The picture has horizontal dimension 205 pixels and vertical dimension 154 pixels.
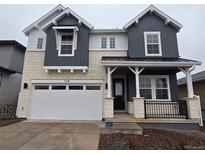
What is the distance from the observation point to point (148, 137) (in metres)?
5.20

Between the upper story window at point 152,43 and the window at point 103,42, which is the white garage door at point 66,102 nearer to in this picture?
the window at point 103,42

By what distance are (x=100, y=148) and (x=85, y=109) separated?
5.06 meters

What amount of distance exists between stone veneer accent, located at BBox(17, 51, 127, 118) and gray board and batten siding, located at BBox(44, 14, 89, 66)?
582 mm

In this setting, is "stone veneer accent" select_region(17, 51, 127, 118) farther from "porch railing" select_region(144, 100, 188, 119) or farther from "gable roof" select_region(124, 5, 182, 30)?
"porch railing" select_region(144, 100, 188, 119)

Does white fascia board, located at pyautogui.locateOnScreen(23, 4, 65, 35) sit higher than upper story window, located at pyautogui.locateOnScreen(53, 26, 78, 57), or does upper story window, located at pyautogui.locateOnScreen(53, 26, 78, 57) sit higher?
white fascia board, located at pyautogui.locateOnScreen(23, 4, 65, 35)

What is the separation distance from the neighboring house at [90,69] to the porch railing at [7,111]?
3.23 ft

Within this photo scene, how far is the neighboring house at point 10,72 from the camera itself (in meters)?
10.3

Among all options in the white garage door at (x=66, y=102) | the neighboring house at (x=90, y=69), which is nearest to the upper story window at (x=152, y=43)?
the neighboring house at (x=90, y=69)

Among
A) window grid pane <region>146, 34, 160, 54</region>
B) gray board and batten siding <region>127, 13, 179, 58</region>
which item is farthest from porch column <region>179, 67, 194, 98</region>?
window grid pane <region>146, 34, 160, 54</region>

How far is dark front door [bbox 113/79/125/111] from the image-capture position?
954 cm

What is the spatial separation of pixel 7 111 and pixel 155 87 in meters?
10.2

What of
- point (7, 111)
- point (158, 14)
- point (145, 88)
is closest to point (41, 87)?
point (7, 111)

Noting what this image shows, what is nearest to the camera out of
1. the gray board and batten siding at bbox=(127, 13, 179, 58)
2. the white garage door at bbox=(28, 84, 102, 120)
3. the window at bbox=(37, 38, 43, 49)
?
the white garage door at bbox=(28, 84, 102, 120)
